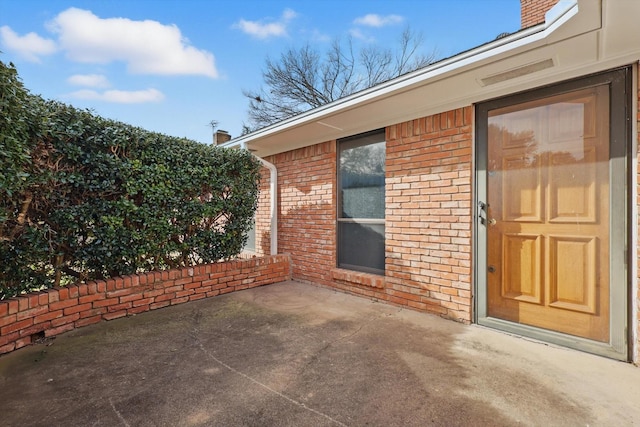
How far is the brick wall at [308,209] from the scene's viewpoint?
4418 mm

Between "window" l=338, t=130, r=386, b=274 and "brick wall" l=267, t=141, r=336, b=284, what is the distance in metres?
0.14

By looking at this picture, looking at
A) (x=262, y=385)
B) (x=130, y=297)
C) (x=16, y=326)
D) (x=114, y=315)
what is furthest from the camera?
(x=130, y=297)

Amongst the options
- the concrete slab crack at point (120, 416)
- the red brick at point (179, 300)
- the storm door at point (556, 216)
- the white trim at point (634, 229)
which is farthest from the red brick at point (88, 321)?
the white trim at point (634, 229)

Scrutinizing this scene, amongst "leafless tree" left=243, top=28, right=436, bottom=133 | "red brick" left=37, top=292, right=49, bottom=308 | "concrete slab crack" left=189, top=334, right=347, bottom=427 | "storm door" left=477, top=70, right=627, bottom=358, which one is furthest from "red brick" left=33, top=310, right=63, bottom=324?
"leafless tree" left=243, top=28, right=436, bottom=133

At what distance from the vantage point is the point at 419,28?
1123 cm

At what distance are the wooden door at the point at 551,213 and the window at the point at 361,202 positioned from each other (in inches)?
53.4

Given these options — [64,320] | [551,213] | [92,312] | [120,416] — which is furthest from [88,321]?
[551,213]

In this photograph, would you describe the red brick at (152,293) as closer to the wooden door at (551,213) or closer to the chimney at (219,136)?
the wooden door at (551,213)

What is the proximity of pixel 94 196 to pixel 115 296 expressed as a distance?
113cm

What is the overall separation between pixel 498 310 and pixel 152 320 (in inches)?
145

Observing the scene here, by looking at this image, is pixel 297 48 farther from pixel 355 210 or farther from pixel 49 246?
pixel 49 246

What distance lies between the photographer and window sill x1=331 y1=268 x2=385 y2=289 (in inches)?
148

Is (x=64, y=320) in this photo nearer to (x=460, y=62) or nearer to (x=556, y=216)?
(x=460, y=62)

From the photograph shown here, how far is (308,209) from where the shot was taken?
472 cm
